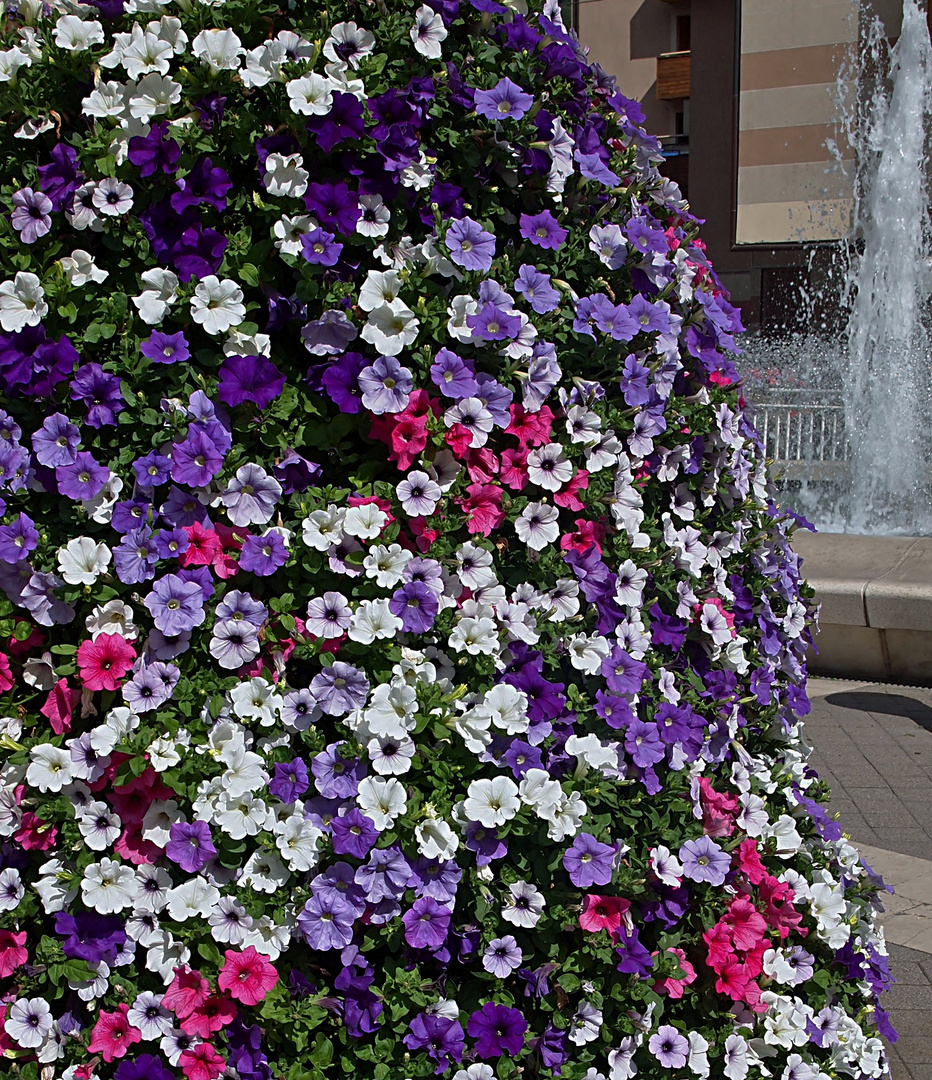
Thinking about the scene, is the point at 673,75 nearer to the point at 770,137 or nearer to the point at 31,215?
the point at 770,137

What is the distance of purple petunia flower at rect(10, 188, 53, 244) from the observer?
1744 millimetres

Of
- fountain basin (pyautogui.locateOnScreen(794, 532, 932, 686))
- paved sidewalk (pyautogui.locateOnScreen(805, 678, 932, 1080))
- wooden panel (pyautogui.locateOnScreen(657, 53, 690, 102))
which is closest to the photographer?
paved sidewalk (pyautogui.locateOnScreen(805, 678, 932, 1080))

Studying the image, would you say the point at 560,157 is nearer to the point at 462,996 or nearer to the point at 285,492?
the point at 285,492

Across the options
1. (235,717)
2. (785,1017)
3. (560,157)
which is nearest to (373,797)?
(235,717)

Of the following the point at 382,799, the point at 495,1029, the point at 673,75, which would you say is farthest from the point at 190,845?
the point at 673,75

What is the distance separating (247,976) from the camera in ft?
5.44

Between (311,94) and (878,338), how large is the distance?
15156 millimetres

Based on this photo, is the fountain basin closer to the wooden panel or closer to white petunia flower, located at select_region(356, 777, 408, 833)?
white petunia flower, located at select_region(356, 777, 408, 833)

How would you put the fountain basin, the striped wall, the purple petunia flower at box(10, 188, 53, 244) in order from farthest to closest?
the striped wall, the fountain basin, the purple petunia flower at box(10, 188, 53, 244)

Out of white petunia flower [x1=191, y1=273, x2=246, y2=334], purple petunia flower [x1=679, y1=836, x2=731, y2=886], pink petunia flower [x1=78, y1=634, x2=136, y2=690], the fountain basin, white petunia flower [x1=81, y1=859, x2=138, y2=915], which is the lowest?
the fountain basin

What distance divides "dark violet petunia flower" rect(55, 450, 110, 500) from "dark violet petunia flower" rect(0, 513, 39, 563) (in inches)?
2.6

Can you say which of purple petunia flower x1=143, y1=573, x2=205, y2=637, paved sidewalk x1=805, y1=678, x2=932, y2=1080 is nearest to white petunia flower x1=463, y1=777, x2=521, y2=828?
purple petunia flower x1=143, y1=573, x2=205, y2=637

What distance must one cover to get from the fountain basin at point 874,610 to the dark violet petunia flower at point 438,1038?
5.11 meters

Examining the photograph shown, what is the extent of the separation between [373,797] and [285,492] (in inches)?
18.2
